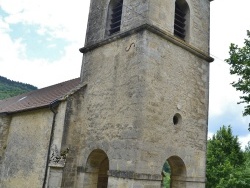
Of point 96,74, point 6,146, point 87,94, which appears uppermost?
point 96,74

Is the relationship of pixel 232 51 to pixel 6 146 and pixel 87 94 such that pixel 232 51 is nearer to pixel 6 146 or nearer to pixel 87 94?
pixel 87 94

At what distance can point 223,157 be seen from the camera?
2044 cm

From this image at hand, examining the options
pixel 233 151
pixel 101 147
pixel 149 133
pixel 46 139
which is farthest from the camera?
pixel 233 151

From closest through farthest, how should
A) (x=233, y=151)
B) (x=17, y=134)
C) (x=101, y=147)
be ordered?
(x=101, y=147), (x=17, y=134), (x=233, y=151)

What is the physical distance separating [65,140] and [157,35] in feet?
16.2

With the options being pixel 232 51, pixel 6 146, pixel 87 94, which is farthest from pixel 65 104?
pixel 232 51

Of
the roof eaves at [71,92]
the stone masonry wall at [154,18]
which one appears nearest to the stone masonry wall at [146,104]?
the roof eaves at [71,92]

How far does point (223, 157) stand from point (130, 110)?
46.7 ft

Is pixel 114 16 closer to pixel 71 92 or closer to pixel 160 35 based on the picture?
pixel 160 35

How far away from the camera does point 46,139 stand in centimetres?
1034

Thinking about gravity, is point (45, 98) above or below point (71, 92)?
above

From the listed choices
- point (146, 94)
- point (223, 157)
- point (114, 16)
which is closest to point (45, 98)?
point (114, 16)

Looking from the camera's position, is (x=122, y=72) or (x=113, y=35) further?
(x=113, y=35)

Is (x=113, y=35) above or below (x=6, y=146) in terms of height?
above
